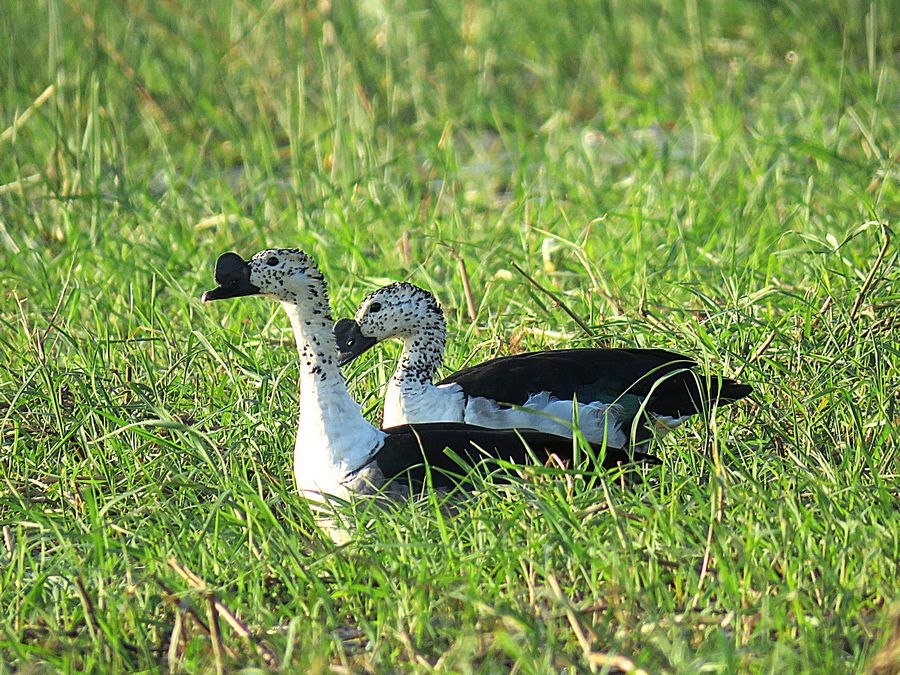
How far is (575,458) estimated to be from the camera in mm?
3311

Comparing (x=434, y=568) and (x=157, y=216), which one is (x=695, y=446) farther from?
(x=157, y=216)

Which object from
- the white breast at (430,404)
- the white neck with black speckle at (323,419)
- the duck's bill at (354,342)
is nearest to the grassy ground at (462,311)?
the white neck with black speckle at (323,419)

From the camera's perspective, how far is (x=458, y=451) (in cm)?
350

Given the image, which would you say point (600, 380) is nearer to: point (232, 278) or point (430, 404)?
point (430, 404)

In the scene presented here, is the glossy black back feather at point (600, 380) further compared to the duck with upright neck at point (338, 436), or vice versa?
the glossy black back feather at point (600, 380)

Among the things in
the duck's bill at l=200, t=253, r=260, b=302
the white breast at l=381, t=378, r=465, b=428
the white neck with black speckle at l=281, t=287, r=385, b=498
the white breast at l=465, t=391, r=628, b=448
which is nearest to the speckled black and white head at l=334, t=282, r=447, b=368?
the white breast at l=381, t=378, r=465, b=428

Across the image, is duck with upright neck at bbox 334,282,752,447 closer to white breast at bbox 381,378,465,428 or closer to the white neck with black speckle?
white breast at bbox 381,378,465,428

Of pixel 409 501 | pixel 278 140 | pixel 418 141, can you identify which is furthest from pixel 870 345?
pixel 278 140

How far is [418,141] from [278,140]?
1.16 meters

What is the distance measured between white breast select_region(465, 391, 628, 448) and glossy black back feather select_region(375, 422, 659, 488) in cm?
35

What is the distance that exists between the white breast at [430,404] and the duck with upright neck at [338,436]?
1.01 feet

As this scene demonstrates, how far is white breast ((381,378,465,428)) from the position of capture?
399cm

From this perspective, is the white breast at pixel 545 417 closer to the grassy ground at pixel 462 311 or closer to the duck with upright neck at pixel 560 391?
the duck with upright neck at pixel 560 391

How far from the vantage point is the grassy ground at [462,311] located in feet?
9.59
